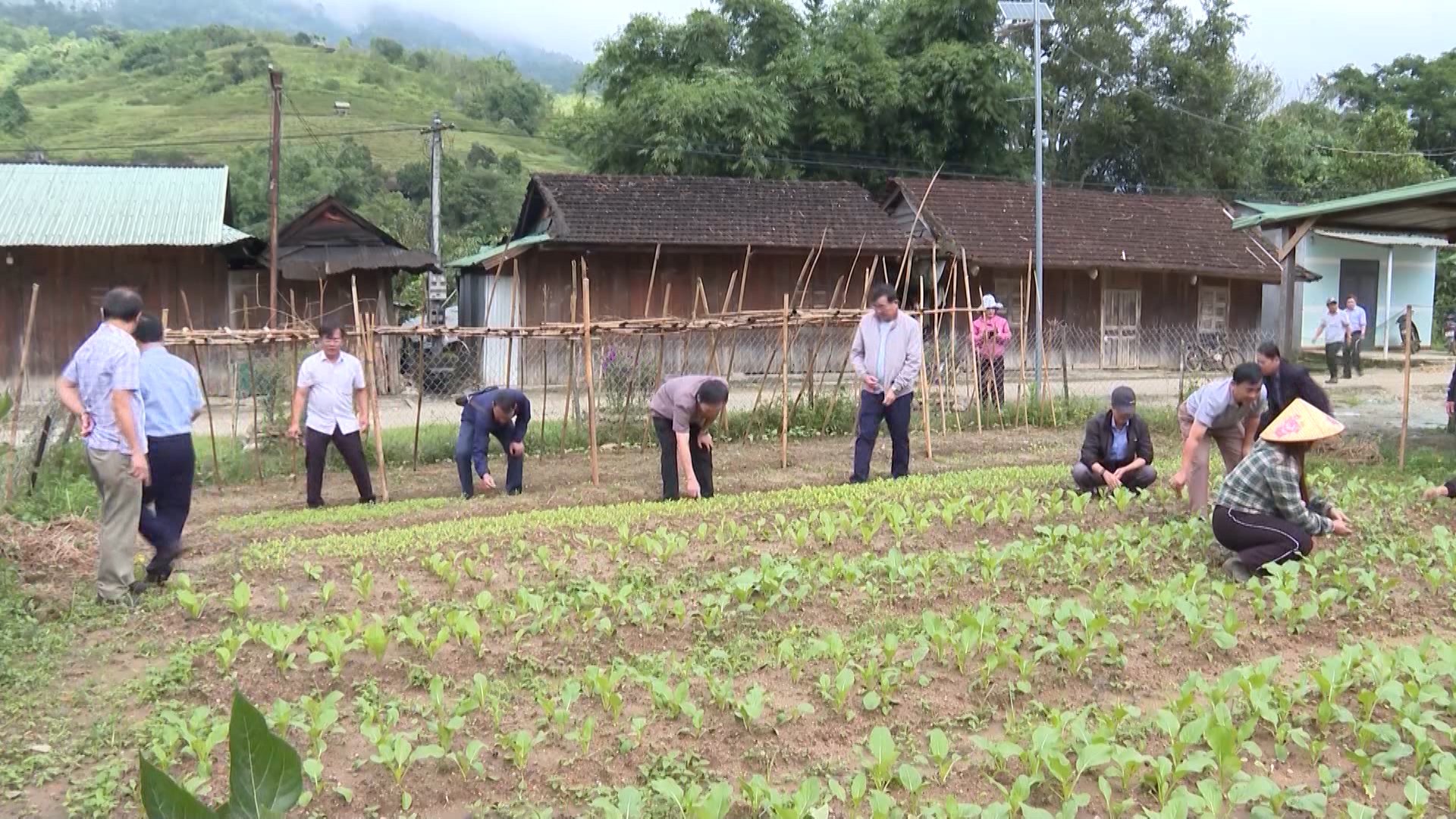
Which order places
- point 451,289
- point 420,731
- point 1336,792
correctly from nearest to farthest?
point 1336,792 → point 420,731 → point 451,289

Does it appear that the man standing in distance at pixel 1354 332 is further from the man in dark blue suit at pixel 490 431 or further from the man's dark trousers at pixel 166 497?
the man's dark trousers at pixel 166 497

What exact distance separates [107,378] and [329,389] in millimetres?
3170

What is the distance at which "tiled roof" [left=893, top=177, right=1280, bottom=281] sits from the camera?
24547mm

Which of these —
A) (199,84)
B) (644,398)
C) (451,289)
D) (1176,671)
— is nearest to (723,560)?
(1176,671)

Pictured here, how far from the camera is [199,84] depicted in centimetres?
6662

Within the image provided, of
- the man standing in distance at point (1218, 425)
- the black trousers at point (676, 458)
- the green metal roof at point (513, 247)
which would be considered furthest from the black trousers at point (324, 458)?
the green metal roof at point (513, 247)

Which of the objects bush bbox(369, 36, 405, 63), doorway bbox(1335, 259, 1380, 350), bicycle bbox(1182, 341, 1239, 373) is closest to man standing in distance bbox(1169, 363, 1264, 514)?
bicycle bbox(1182, 341, 1239, 373)

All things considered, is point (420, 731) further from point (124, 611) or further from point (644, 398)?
point (644, 398)

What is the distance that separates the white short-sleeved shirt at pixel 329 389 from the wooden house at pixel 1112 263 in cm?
1652

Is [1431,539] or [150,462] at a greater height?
[150,462]

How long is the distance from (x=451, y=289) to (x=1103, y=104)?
20.4 metres

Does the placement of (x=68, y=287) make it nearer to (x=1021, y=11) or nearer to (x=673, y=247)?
(x=673, y=247)

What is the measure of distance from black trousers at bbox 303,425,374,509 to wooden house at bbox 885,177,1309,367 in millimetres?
16413

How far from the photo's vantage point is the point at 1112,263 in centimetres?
2472
